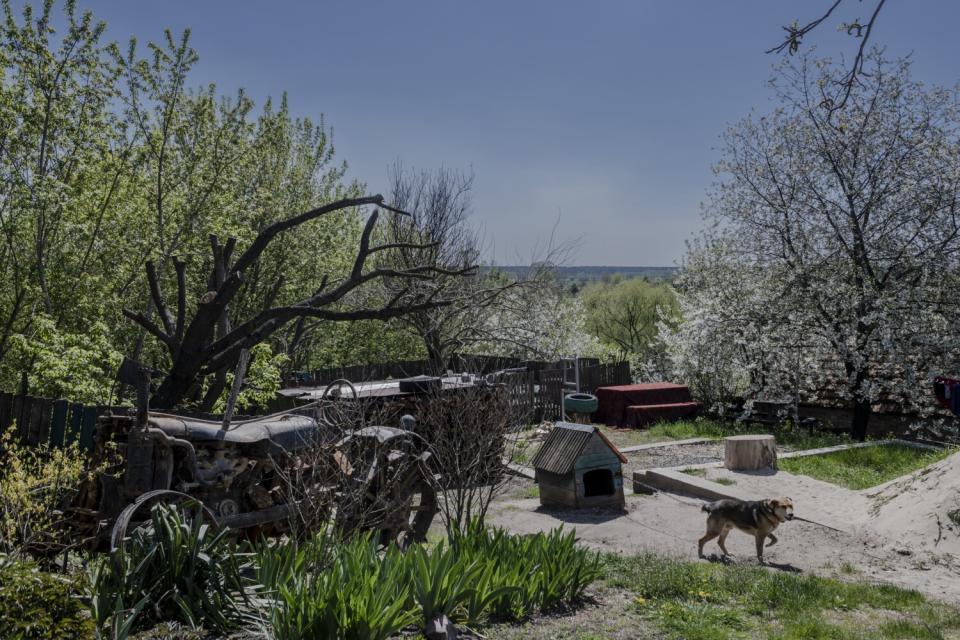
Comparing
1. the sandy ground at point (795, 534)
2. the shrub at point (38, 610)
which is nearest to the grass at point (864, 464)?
the sandy ground at point (795, 534)

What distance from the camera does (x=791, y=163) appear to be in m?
16.3

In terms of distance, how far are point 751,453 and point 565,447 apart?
3623 mm

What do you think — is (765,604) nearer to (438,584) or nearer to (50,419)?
(438,584)

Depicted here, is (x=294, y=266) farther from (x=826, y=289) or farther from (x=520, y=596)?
(x=520, y=596)

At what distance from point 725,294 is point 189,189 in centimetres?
1236

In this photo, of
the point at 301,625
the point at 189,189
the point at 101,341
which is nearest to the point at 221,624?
the point at 301,625

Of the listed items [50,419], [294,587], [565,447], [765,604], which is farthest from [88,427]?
[765,604]

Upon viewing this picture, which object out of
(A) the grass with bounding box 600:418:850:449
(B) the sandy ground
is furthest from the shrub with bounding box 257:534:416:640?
(A) the grass with bounding box 600:418:850:449

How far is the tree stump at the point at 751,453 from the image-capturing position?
37.2 feet

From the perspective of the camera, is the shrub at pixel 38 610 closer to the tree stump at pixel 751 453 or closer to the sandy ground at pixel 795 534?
the sandy ground at pixel 795 534

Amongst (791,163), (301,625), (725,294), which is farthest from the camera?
(725,294)

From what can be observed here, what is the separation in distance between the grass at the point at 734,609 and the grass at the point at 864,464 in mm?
5384

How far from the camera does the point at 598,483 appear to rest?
32.3 ft

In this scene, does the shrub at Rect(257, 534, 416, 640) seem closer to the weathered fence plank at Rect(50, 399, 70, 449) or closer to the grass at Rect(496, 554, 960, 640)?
the grass at Rect(496, 554, 960, 640)
